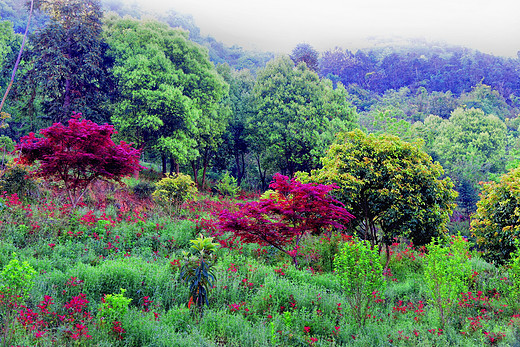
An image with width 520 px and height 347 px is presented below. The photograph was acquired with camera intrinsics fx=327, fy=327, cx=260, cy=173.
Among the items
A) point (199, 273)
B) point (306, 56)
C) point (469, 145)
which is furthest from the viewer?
point (306, 56)

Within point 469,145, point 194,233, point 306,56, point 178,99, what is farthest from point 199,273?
point 306,56

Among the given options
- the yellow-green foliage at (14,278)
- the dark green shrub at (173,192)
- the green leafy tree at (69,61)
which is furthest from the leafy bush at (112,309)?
the green leafy tree at (69,61)

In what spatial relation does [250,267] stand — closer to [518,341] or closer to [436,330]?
[436,330]

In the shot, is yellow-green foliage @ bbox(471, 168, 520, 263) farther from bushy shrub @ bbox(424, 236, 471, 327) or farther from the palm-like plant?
the palm-like plant

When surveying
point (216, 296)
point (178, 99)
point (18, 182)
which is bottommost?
point (18, 182)

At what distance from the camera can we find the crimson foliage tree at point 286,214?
7500mm

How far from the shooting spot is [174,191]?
1297 cm

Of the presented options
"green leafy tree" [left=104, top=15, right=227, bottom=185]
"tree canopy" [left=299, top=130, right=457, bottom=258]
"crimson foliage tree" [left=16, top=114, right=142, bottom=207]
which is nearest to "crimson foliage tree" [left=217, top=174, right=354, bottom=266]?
"tree canopy" [left=299, top=130, right=457, bottom=258]

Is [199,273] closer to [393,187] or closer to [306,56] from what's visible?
[393,187]

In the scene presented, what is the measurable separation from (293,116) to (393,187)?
44.9 ft

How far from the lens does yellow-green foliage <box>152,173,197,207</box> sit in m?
12.8

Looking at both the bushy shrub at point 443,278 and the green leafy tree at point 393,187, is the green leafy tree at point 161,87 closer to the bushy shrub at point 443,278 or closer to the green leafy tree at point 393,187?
the green leafy tree at point 393,187

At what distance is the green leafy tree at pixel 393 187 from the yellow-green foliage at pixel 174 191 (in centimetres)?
571

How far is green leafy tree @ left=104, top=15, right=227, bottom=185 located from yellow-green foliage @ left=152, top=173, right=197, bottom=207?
5259 millimetres
